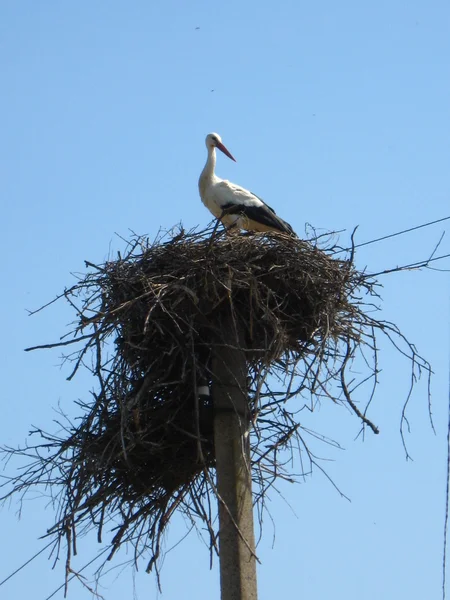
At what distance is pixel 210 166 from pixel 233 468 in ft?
12.6

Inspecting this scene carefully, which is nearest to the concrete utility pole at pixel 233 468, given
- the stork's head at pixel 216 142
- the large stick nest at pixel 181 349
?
the large stick nest at pixel 181 349

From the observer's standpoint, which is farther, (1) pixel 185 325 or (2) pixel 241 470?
(1) pixel 185 325

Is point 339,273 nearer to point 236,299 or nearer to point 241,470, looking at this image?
point 236,299

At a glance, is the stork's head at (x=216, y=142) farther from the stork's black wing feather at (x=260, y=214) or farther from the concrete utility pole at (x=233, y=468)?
the concrete utility pole at (x=233, y=468)

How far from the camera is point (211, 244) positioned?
6.28 m

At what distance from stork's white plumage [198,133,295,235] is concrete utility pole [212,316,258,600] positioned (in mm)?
2166

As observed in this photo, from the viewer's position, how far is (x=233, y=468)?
5.77m

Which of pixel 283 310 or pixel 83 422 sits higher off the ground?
pixel 283 310

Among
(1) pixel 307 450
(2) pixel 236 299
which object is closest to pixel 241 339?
(2) pixel 236 299

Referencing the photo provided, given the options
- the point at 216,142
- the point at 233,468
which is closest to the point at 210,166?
the point at 216,142

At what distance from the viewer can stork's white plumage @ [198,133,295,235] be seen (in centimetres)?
837

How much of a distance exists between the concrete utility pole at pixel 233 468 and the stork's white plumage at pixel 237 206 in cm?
217

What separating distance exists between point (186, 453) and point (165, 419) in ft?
0.79

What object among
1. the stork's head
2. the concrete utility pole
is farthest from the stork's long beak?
the concrete utility pole
